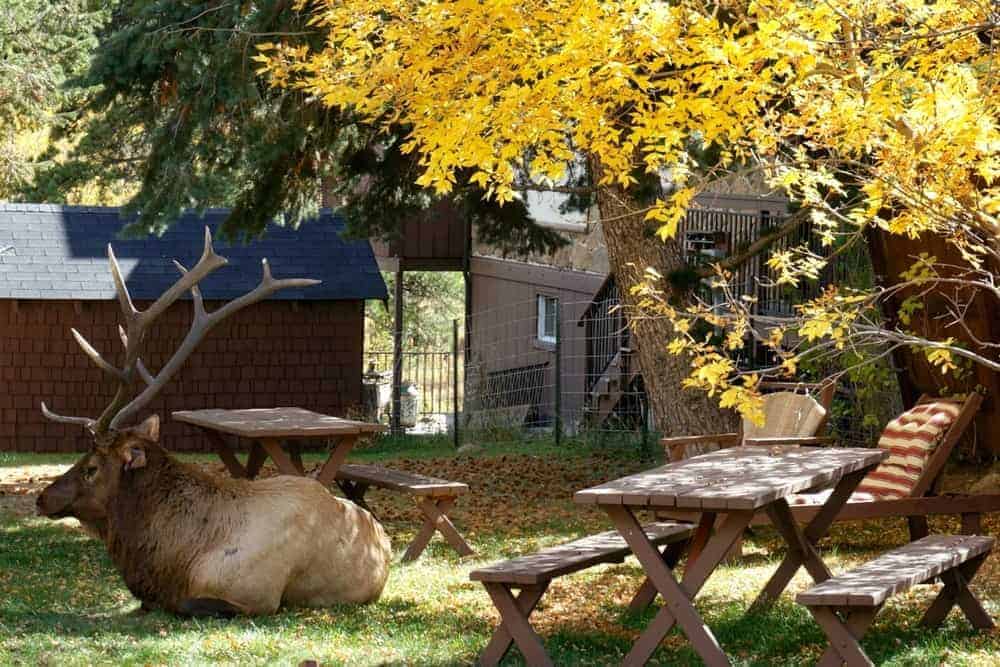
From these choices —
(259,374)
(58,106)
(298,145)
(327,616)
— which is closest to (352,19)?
(327,616)

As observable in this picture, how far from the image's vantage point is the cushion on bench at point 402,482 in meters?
9.07

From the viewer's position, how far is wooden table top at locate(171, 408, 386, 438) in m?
8.86

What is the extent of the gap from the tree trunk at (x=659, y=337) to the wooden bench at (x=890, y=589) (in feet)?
13.3

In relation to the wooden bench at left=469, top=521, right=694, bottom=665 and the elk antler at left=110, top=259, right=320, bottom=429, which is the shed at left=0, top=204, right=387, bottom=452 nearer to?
the elk antler at left=110, top=259, right=320, bottom=429

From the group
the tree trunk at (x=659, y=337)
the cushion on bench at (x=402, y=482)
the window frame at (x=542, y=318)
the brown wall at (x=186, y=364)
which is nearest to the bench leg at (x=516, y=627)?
the cushion on bench at (x=402, y=482)

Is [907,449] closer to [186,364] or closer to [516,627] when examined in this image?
[516,627]

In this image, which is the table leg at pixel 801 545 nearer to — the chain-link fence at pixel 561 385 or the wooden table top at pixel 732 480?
the wooden table top at pixel 732 480

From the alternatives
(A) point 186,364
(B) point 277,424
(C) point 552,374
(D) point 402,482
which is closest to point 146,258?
(A) point 186,364

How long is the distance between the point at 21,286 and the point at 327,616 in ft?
41.4

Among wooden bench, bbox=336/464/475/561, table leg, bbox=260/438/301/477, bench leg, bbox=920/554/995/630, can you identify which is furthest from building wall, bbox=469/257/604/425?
bench leg, bbox=920/554/995/630

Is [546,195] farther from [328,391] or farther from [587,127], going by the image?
[587,127]

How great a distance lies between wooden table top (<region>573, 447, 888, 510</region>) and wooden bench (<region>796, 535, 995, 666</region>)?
0.44 m

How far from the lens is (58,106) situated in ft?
70.1

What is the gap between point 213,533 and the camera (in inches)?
285
